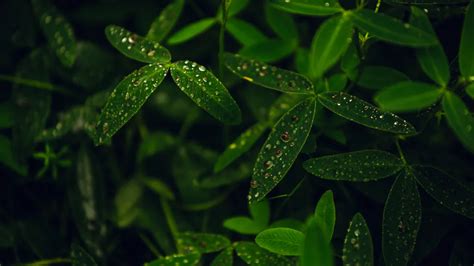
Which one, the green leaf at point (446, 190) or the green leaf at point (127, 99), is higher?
the green leaf at point (127, 99)

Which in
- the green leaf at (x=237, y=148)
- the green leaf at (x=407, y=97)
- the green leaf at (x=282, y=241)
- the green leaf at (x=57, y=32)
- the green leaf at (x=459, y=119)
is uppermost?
the green leaf at (x=407, y=97)

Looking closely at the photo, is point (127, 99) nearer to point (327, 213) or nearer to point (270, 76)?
point (270, 76)

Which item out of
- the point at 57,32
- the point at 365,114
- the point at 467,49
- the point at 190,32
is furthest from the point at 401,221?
the point at 57,32

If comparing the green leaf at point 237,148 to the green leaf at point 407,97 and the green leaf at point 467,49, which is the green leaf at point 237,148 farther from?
the green leaf at point 467,49

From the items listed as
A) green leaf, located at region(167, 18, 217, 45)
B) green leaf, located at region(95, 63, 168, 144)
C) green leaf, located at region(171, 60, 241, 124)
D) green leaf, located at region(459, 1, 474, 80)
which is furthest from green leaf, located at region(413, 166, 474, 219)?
green leaf, located at region(167, 18, 217, 45)

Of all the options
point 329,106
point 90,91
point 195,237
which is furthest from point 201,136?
point 329,106

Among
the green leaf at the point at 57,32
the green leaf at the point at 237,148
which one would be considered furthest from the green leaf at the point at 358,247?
the green leaf at the point at 57,32
